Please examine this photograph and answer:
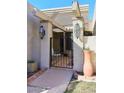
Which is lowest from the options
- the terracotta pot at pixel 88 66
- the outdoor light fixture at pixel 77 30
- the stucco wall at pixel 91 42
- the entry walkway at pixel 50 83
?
the entry walkway at pixel 50 83

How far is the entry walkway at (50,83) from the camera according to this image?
542 centimetres

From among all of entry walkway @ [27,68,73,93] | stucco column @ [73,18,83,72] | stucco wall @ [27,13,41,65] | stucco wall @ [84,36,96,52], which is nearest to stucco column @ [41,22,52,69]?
stucco wall @ [27,13,41,65]

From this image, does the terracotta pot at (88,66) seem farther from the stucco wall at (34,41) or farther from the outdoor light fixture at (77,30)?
the stucco wall at (34,41)

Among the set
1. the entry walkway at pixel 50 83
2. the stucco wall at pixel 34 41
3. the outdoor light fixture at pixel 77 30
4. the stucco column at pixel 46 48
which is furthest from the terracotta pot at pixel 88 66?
the stucco wall at pixel 34 41

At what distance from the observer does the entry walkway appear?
5422 mm

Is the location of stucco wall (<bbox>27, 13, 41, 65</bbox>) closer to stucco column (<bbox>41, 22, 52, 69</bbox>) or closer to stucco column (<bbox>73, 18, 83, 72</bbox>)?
stucco column (<bbox>41, 22, 52, 69</bbox>)

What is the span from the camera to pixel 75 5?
24.2 feet

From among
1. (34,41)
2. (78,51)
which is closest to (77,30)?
(78,51)

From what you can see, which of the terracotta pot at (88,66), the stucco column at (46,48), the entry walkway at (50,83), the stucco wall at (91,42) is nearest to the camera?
the entry walkway at (50,83)

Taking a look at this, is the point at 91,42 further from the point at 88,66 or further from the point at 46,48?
the point at 46,48
